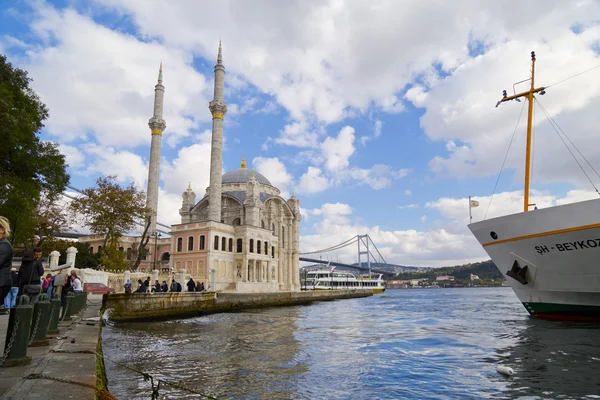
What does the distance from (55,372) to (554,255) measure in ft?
45.8

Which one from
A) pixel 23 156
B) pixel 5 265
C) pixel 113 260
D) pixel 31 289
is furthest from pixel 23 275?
pixel 113 260

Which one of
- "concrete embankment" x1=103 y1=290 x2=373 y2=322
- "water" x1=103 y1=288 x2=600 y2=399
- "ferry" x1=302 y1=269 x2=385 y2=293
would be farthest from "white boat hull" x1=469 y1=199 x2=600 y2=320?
"ferry" x1=302 y1=269 x2=385 y2=293

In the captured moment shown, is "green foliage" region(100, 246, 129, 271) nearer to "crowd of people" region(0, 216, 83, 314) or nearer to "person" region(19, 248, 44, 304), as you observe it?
"crowd of people" region(0, 216, 83, 314)

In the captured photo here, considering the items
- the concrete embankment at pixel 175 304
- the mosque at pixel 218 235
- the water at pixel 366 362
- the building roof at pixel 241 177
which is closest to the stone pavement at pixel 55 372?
the water at pixel 366 362

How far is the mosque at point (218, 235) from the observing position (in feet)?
131

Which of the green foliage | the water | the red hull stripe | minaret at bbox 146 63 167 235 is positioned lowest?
the water

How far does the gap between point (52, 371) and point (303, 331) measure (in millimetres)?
11673

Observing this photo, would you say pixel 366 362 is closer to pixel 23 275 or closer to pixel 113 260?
pixel 23 275

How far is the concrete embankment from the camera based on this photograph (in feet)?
60.4

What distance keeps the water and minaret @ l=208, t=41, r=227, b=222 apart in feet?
88.4

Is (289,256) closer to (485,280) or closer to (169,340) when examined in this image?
(169,340)

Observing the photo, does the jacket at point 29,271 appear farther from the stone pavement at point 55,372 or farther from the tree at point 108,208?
the tree at point 108,208

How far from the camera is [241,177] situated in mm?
55594

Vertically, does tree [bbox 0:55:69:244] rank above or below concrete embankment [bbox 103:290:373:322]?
above
